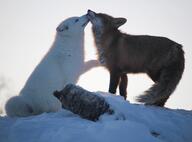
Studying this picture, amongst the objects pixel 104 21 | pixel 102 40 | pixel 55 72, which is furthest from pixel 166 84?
pixel 104 21

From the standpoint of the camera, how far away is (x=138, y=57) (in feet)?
35.7

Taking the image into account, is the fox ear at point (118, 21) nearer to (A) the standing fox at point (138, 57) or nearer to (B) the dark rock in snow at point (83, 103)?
(A) the standing fox at point (138, 57)

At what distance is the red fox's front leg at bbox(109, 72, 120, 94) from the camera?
10.8 m

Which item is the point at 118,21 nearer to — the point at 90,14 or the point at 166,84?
the point at 90,14

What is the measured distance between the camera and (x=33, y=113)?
9867mm

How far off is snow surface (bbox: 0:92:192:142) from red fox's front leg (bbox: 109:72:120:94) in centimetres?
250

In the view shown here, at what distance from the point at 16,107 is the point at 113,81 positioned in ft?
8.98

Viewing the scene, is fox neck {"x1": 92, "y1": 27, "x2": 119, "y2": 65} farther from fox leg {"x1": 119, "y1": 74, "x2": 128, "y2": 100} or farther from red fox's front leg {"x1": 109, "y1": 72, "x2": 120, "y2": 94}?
fox leg {"x1": 119, "y1": 74, "x2": 128, "y2": 100}

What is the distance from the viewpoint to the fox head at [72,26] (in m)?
11.4

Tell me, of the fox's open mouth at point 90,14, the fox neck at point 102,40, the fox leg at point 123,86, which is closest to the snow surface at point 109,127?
the fox leg at point 123,86

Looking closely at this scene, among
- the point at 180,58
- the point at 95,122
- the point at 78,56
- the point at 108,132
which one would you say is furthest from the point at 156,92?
the point at 108,132

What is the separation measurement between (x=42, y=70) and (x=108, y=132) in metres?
4.50

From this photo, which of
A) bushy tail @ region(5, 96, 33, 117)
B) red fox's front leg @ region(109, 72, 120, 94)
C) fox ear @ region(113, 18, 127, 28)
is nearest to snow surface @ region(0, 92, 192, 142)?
bushy tail @ region(5, 96, 33, 117)

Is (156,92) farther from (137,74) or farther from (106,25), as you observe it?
(106,25)
